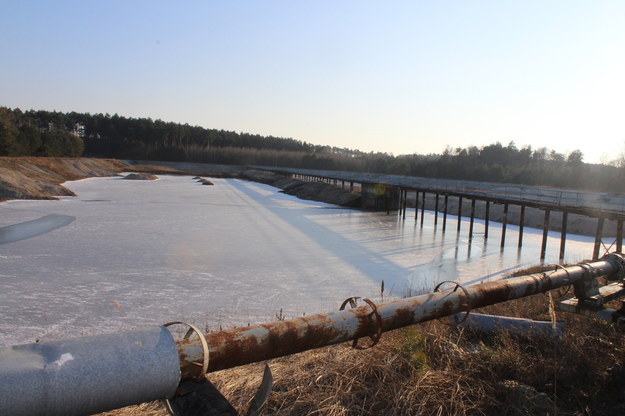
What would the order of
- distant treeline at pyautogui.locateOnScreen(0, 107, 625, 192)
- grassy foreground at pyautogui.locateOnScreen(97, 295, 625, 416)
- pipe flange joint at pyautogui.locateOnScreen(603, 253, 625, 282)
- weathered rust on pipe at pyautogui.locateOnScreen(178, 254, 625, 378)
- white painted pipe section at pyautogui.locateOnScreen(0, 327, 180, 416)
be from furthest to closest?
distant treeline at pyautogui.locateOnScreen(0, 107, 625, 192)
pipe flange joint at pyautogui.locateOnScreen(603, 253, 625, 282)
grassy foreground at pyautogui.locateOnScreen(97, 295, 625, 416)
weathered rust on pipe at pyautogui.locateOnScreen(178, 254, 625, 378)
white painted pipe section at pyautogui.locateOnScreen(0, 327, 180, 416)

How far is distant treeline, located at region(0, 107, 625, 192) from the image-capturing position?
5234 cm

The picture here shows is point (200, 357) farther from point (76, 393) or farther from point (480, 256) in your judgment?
point (480, 256)

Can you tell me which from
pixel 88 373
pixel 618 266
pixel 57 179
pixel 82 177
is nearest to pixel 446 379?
pixel 88 373

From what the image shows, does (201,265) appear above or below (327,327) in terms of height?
below

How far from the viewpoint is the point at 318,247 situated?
15375mm

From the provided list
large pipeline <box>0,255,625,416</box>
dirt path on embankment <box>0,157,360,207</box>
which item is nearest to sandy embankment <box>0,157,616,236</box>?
dirt path on embankment <box>0,157,360,207</box>

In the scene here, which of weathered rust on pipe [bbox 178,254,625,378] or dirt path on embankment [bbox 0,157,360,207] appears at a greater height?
weathered rust on pipe [bbox 178,254,625,378]

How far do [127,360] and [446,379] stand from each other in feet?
7.61

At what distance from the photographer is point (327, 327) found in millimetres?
2572

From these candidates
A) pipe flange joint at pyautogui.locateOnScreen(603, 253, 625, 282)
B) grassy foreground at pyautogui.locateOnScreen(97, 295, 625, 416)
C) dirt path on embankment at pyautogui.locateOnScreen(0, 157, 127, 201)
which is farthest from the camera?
dirt path on embankment at pyautogui.locateOnScreen(0, 157, 127, 201)

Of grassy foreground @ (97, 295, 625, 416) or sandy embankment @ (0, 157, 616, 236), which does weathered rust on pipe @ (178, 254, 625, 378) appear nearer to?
grassy foreground @ (97, 295, 625, 416)

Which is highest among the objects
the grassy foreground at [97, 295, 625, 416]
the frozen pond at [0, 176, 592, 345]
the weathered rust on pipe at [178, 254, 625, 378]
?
the weathered rust on pipe at [178, 254, 625, 378]

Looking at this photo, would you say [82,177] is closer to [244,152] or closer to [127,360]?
[127,360]

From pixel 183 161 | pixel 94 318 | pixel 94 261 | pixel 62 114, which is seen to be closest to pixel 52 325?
pixel 94 318
